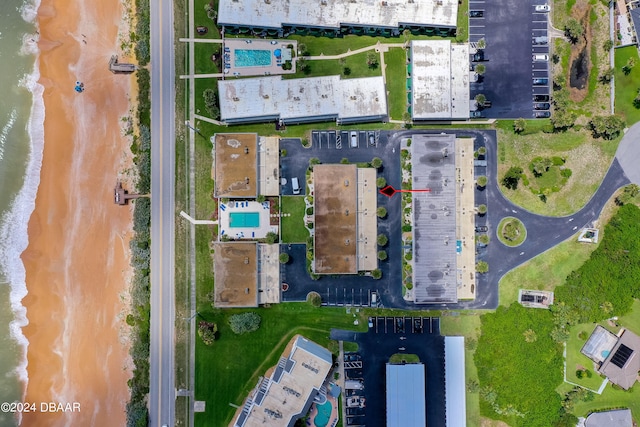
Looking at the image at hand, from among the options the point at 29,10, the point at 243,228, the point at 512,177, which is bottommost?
the point at 243,228

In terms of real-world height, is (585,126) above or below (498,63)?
below

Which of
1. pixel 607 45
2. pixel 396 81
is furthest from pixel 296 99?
pixel 607 45

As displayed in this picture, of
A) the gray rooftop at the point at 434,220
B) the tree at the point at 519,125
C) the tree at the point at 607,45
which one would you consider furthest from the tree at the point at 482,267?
the tree at the point at 607,45

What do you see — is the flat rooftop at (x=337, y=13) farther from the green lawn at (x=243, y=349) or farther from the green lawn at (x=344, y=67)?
the green lawn at (x=243, y=349)

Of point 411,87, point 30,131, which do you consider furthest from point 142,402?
point 411,87

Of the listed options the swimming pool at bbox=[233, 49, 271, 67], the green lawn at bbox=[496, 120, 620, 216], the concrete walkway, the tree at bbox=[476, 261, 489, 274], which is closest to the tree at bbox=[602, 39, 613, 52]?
the concrete walkway

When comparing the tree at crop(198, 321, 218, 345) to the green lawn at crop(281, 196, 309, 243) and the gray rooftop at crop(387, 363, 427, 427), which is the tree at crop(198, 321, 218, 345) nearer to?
the green lawn at crop(281, 196, 309, 243)

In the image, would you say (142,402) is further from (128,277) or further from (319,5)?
(319,5)

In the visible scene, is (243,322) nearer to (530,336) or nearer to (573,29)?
(530,336)
